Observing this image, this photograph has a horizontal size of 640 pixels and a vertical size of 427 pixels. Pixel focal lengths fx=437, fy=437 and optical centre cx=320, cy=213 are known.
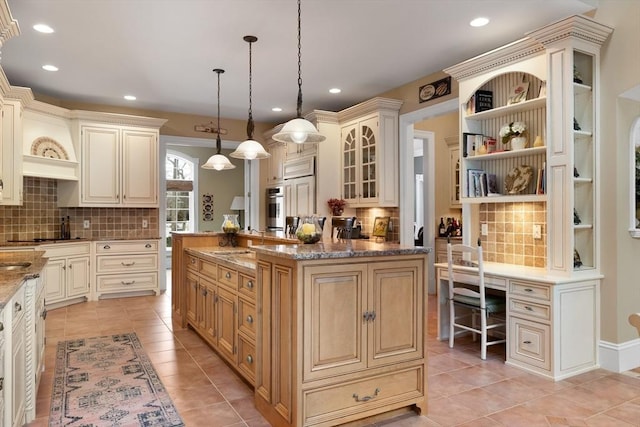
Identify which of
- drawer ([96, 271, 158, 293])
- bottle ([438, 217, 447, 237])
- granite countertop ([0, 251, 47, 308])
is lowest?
drawer ([96, 271, 158, 293])

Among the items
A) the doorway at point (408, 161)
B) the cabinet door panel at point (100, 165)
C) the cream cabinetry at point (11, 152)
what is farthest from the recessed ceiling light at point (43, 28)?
the doorway at point (408, 161)

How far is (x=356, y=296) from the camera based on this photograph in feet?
7.94

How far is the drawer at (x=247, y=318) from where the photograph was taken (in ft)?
9.50

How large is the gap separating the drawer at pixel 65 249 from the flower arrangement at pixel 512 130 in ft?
17.2

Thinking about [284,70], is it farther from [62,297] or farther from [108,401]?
[62,297]

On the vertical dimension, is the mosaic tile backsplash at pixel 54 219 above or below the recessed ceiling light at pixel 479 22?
below

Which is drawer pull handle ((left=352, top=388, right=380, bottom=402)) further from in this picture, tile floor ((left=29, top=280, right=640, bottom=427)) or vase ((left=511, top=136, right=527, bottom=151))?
vase ((left=511, top=136, right=527, bottom=151))

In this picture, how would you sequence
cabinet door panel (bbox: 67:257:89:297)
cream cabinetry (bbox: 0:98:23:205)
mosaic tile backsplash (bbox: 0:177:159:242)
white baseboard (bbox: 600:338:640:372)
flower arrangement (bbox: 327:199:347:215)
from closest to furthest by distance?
1. white baseboard (bbox: 600:338:640:372)
2. cream cabinetry (bbox: 0:98:23:205)
3. mosaic tile backsplash (bbox: 0:177:159:242)
4. cabinet door panel (bbox: 67:257:89:297)
5. flower arrangement (bbox: 327:199:347:215)

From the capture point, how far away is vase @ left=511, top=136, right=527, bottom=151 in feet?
12.2

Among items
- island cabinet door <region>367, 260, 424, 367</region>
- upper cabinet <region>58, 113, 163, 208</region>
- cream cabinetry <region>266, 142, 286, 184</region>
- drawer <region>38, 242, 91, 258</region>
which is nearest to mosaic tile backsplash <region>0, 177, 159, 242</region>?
upper cabinet <region>58, 113, 163, 208</region>

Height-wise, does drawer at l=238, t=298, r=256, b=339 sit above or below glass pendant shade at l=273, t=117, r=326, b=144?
below

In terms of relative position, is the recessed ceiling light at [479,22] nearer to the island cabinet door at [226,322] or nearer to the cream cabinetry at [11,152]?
the island cabinet door at [226,322]

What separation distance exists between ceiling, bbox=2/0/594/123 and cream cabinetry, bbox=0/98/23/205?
496 mm

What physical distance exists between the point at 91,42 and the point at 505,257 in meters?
4.36
